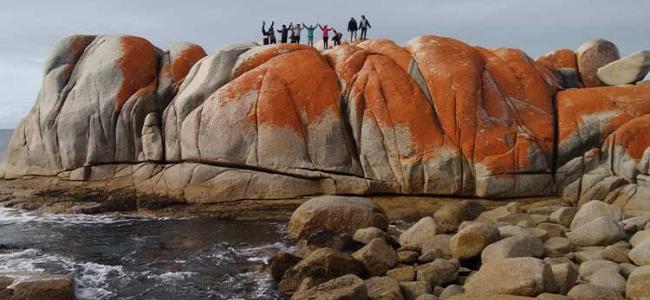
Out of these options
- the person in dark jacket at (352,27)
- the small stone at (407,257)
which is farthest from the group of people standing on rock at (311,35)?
the small stone at (407,257)

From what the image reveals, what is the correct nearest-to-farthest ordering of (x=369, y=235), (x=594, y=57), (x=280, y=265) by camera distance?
(x=280, y=265) → (x=369, y=235) → (x=594, y=57)

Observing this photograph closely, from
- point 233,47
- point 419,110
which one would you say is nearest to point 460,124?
point 419,110

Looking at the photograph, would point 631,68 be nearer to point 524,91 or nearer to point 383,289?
point 524,91

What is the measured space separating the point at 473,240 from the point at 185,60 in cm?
1762

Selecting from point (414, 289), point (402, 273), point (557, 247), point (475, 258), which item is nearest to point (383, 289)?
point (414, 289)

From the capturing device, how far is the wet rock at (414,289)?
11.1 meters

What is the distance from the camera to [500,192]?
20641mm

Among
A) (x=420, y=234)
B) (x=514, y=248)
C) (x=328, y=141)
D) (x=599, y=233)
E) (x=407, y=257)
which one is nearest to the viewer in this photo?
(x=514, y=248)

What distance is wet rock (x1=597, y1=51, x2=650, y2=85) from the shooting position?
77.9ft

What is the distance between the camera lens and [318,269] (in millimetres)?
12133

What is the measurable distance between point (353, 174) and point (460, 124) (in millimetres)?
4825

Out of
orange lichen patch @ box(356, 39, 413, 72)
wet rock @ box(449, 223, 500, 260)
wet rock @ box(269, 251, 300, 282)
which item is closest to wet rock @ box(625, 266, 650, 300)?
wet rock @ box(449, 223, 500, 260)

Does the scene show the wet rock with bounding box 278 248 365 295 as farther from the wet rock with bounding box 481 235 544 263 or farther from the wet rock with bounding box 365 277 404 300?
the wet rock with bounding box 481 235 544 263

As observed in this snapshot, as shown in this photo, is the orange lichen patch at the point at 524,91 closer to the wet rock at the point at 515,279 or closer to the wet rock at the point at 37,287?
the wet rock at the point at 515,279
